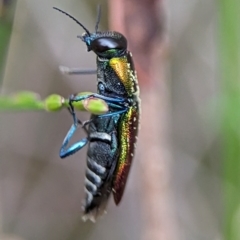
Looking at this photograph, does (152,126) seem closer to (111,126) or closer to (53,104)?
(111,126)

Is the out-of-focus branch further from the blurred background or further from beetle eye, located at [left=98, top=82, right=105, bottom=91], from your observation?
beetle eye, located at [left=98, top=82, right=105, bottom=91]

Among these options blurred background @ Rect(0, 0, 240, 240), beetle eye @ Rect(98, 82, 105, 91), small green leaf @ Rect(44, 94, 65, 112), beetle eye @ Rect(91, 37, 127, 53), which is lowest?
blurred background @ Rect(0, 0, 240, 240)

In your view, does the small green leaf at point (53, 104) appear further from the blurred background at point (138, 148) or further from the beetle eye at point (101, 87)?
the blurred background at point (138, 148)

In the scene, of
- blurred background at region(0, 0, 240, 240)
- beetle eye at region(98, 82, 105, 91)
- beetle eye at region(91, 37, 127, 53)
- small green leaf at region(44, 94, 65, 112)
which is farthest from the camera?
blurred background at region(0, 0, 240, 240)

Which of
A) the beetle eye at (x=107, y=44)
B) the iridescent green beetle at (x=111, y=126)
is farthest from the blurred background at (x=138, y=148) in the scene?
the beetle eye at (x=107, y=44)

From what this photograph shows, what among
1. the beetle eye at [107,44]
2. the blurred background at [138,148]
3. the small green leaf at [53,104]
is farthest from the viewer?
the blurred background at [138,148]

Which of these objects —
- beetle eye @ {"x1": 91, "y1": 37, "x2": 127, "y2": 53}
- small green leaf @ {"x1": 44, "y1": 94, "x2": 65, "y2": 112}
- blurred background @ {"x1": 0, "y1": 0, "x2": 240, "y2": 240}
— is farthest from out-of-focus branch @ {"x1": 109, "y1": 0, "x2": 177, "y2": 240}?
small green leaf @ {"x1": 44, "y1": 94, "x2": 65, "y2": 112}
